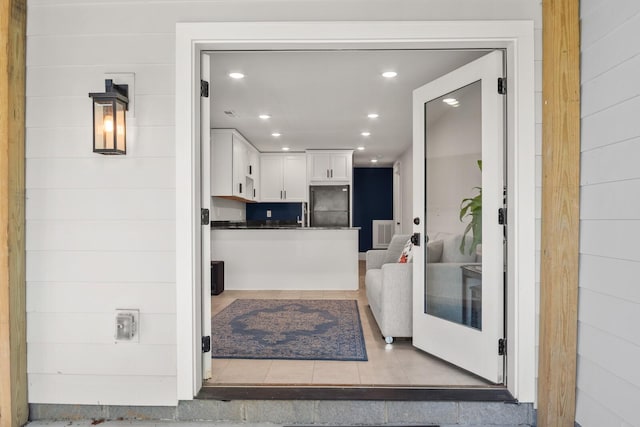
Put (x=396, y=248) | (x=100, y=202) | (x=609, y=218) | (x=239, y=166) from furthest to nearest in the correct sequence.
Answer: (x=239, y=166) < (x=396, y=248) < (x=100, y=202) < (x=609, y=218)

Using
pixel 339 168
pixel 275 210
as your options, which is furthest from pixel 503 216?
pixel 275 210

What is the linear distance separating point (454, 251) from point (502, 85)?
42.5 inches

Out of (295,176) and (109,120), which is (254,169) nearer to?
(295,176)

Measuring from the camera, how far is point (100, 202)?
2.20 metres

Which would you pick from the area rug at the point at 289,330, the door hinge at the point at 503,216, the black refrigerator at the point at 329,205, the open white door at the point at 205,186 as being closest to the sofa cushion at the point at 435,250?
the door hinge at the point at 503,216

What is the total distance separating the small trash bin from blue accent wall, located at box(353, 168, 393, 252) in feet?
16.0

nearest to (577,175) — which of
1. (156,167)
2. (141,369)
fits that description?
(156,167)

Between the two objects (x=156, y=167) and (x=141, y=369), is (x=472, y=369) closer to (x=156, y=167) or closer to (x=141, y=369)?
(x=141, y=369)

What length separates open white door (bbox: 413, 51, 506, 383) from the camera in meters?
2.32

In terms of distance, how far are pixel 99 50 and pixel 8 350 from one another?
1604 mm

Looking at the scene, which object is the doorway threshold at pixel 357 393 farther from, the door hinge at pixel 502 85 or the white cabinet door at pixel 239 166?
the white cabinet door at pixel 239 166

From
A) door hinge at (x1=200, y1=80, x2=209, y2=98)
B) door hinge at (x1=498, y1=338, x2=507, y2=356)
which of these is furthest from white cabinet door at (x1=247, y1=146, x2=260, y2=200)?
door hinge at (x1=498, y1=338, x2=507, y2=356)

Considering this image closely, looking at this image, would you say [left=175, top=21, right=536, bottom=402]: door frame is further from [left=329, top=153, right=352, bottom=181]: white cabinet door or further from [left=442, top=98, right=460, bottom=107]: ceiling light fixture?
[left=329, top=153, right=352, bottom=181]: white cabinet door

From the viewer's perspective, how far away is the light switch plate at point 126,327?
217cm
